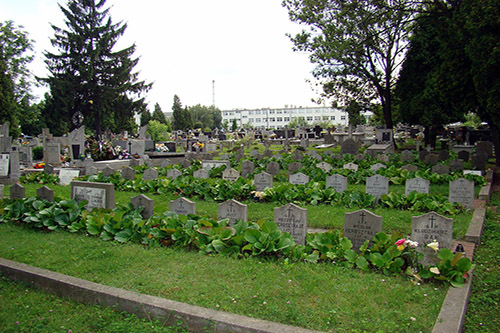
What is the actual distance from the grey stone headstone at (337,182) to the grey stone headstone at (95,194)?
18.8 ft

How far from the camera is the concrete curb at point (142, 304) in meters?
3.85

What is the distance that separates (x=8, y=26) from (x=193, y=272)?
44.5 metres

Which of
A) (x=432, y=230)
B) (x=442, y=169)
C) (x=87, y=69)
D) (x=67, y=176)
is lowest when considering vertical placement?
(x=432, y=230)

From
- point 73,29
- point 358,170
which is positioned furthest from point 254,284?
point 73,29

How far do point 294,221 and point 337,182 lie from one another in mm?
4564

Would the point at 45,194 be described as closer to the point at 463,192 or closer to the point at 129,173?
the point at 129,173

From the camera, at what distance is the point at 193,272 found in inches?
205

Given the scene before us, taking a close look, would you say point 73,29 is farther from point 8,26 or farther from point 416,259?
point 416,259

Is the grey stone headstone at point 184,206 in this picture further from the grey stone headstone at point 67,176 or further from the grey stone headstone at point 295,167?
the grey stone headstone at point 67,176

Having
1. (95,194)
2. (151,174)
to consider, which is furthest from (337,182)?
(151,174)

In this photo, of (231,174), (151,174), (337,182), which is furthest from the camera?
(151,174)

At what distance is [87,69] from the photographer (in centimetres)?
3919

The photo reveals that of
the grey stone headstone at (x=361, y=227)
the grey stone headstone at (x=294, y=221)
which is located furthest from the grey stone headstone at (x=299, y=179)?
the grey stone headstone at (x=361, y=227)

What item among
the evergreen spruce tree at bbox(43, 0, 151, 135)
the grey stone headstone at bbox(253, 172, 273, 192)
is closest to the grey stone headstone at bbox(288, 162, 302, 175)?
the grey stone headstone at bbox(253, 172, 273, 192)
